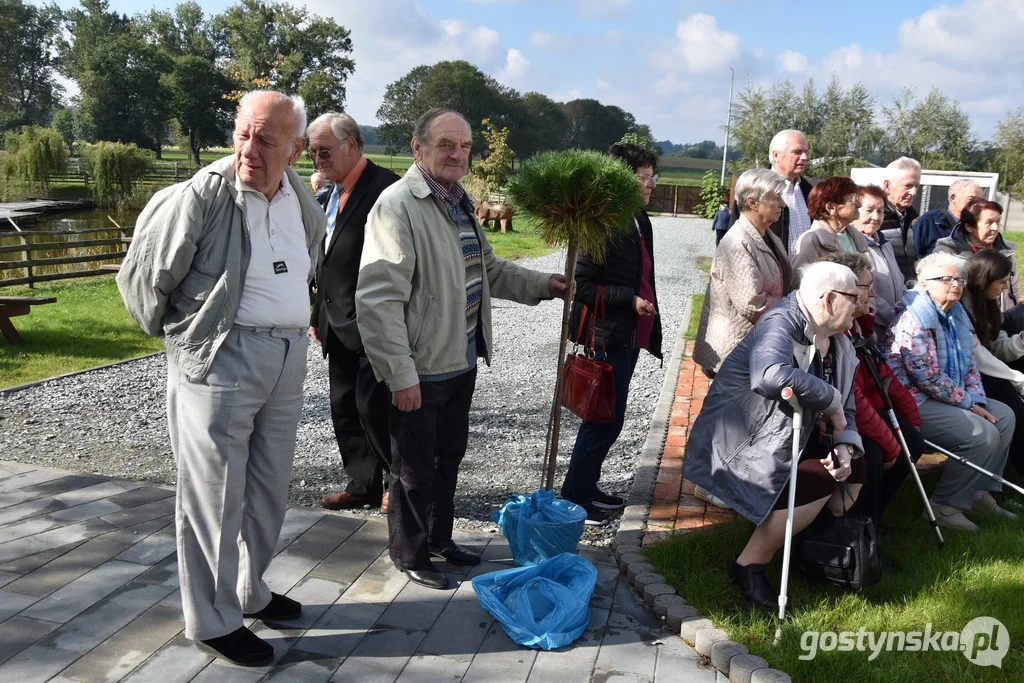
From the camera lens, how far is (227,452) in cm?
296

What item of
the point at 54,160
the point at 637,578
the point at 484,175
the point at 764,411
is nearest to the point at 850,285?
the point at 764,411

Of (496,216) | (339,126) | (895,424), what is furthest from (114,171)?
(895,424)

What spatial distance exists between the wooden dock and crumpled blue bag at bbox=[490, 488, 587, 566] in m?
31.1

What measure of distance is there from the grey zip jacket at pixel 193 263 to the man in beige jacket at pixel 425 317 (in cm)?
61

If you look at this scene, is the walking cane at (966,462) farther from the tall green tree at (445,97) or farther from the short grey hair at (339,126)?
the tall green tree at (445,97)

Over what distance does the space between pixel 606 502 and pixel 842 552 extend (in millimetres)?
1530

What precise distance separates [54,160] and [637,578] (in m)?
39.9

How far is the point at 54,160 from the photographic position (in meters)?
36.8

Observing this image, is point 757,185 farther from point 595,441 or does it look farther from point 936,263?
point 595,441

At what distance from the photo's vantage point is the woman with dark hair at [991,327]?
5109mm

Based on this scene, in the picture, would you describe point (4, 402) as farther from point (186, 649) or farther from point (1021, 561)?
A: point (1021, 561)

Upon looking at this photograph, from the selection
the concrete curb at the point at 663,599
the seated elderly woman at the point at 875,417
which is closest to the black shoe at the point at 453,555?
the concrete curb at the point at 663,599

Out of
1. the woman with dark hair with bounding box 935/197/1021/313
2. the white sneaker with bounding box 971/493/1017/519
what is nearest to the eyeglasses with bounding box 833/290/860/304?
the white sneaker with bounding box 971/493/1017/519

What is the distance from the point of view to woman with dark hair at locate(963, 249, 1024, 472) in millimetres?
5109
